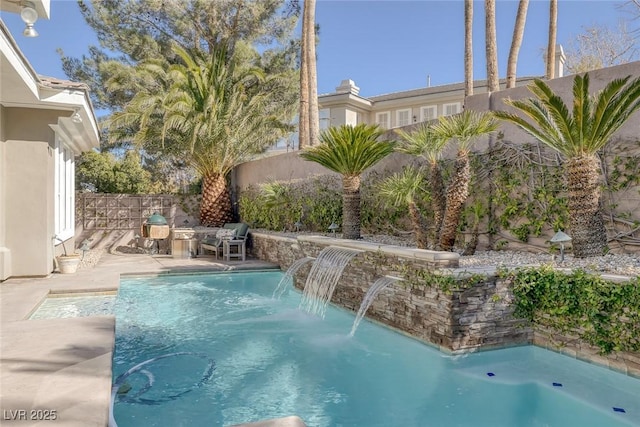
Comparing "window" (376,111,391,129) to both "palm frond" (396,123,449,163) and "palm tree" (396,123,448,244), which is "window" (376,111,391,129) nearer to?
"palm tree" (396,123,448,244)

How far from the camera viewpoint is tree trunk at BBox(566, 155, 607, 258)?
7.17 meters

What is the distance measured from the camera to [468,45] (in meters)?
18.3

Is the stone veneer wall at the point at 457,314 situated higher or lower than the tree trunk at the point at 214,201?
lower

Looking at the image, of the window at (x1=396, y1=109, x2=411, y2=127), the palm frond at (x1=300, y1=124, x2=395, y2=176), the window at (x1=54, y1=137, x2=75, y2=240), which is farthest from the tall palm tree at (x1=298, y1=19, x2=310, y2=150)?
the window at (x1=396, y1=109, x2=411, y2=127)

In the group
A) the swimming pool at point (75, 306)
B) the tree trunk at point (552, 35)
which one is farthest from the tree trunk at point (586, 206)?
the tree trunk at point (552, 35)

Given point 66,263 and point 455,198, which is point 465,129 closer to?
point 455,198

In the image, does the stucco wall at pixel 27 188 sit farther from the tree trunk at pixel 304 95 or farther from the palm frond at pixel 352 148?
the tree trunk at pixel 304 95

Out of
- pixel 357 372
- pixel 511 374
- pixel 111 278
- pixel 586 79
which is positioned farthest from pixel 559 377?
pixel 111 278

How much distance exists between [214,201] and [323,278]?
10.9m

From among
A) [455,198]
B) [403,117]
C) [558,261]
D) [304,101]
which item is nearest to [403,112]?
[403,117]

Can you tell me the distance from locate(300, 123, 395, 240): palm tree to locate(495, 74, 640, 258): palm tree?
11.8 ft

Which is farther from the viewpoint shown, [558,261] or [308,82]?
[308,82]

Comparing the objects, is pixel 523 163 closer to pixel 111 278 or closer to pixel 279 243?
pixel 279 243

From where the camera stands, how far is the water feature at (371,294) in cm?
809
